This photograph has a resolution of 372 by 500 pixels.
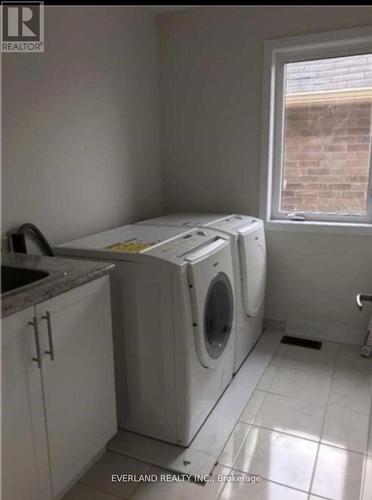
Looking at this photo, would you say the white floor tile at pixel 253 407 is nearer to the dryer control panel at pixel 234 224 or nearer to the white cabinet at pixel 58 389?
the white cabinet at pixel 58 389

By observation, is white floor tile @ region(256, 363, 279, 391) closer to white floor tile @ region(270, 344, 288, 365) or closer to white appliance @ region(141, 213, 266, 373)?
white floor tile @ region(270, 344, 288, 365)

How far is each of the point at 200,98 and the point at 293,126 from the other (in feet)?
2.33

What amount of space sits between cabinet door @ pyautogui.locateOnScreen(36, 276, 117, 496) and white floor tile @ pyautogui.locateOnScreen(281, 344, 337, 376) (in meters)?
1.32

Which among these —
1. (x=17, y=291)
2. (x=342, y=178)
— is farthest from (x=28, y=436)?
(x=342, y=178)

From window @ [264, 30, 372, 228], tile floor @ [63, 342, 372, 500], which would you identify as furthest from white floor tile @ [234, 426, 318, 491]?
window @ [264, 30, 372, 228]

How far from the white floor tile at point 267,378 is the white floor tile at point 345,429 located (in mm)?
357

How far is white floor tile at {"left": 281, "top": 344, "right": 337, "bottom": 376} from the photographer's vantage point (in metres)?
2.37

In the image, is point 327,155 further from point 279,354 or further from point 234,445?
point 234,445

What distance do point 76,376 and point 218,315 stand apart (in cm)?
81

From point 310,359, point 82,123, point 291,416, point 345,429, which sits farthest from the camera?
point 310,359

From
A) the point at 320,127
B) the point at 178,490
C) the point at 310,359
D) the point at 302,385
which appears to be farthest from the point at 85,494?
the point at 320,127

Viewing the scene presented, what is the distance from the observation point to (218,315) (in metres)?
1.93

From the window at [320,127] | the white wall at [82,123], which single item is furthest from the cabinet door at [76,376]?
the window at [320,127]
